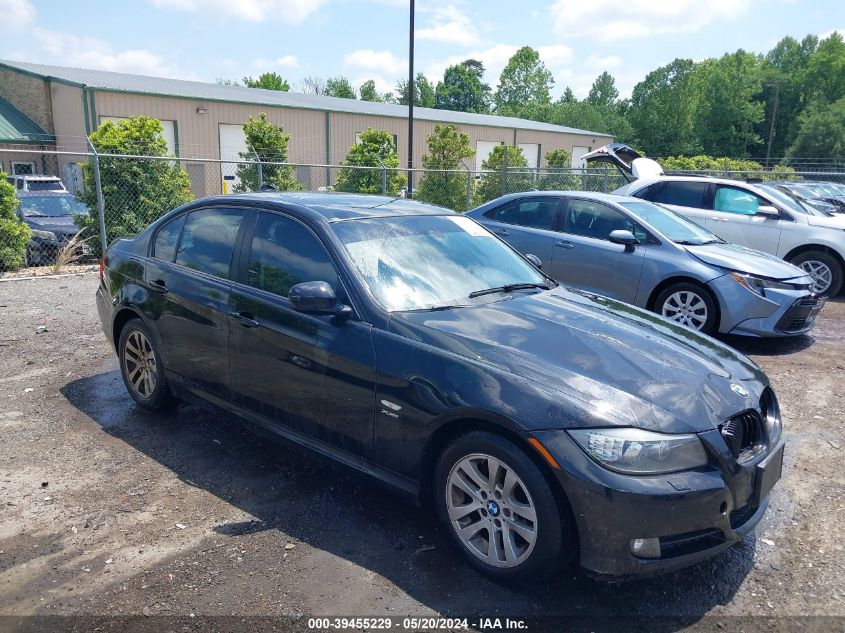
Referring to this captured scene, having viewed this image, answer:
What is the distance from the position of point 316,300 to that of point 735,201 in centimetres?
852

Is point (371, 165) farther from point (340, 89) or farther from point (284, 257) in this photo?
point (340, 89)

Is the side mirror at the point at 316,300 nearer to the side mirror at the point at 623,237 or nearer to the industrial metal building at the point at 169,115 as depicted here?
the side mirror at the point at 623,237

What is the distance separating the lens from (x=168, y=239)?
4.69 meters

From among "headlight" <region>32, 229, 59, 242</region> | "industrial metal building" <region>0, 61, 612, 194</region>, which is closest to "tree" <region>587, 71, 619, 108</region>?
"industrial metal building" <region>0, 61, 612, 194</region>

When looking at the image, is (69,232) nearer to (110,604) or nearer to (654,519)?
(110,604)

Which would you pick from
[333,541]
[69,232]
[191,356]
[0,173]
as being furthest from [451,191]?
[333,541]

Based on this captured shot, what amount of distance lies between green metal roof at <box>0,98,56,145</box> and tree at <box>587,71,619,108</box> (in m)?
84.8

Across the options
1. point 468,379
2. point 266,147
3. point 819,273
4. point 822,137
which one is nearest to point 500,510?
point 468,379

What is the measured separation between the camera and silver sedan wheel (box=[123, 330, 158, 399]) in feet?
15.4

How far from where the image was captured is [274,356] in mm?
3670

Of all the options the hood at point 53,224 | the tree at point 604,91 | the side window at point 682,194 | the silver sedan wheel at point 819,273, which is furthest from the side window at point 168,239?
the tree at point 604,91

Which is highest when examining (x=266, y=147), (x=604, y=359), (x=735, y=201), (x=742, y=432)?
(x=266, y=147)

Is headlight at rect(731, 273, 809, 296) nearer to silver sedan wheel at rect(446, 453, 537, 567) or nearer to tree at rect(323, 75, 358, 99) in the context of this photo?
silver sedan wheel at rect(446, 453, 537, 567)

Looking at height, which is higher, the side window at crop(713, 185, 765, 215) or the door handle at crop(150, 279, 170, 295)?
the side window at crop(713, 185, 765, 215)
